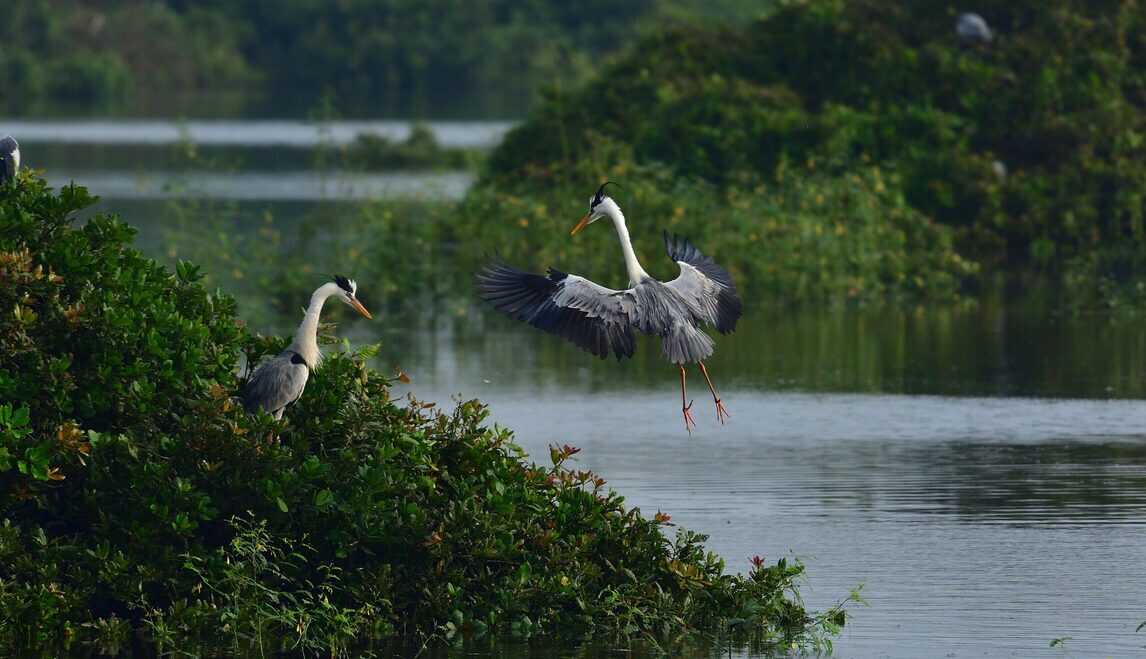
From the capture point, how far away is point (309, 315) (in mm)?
10008

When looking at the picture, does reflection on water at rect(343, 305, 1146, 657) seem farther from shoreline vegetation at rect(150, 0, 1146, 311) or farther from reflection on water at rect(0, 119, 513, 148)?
reflection on water at rect(0, 119, 513, 148)

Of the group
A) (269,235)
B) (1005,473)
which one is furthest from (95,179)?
(1005,473)

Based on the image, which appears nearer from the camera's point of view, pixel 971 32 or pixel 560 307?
pixel 560 307

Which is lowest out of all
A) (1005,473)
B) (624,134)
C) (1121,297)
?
(1005,473)

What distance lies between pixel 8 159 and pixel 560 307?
2755 mm

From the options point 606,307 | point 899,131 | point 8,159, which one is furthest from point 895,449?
point 899,131

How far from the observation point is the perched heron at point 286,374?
Answer: 32.4ft

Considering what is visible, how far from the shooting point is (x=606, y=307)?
35.6 feet

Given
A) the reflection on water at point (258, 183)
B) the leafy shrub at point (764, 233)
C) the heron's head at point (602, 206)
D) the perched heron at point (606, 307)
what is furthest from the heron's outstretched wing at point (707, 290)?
the reflection on water at point (258, 183)

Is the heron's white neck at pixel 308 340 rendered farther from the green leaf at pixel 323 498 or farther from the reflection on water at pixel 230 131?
the reflection on water at pixel 230 131

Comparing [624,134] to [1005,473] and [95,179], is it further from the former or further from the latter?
Answer: [95,179]

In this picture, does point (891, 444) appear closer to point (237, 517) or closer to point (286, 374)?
point (286, 374)

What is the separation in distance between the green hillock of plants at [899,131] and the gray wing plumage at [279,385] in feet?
48.3

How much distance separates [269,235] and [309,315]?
13503mm
